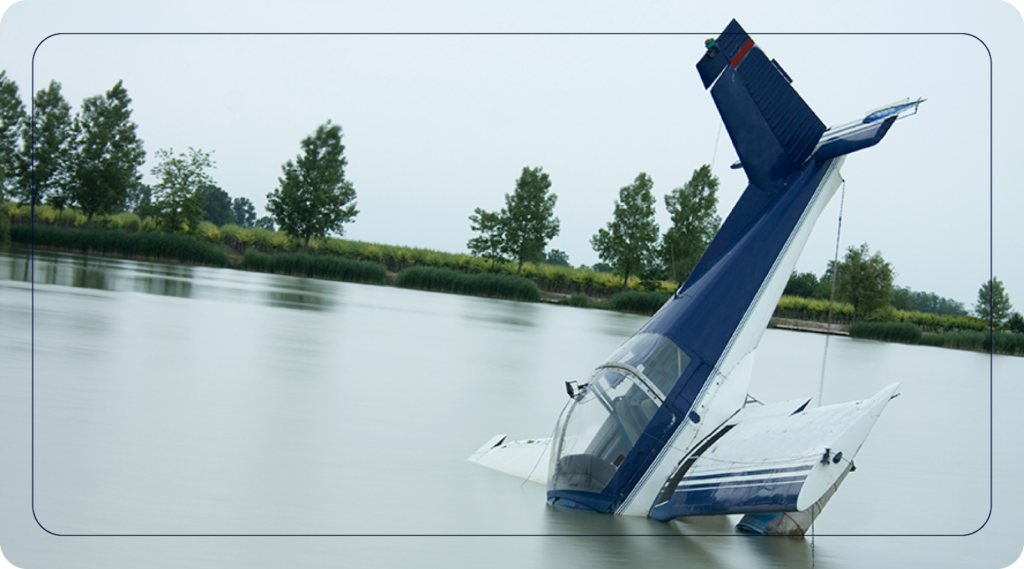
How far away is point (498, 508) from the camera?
296 inches

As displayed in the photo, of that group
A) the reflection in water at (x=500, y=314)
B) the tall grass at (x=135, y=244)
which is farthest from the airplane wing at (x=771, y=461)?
the tall grass at (x=135, y=244)

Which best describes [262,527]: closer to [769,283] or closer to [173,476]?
[173,476]

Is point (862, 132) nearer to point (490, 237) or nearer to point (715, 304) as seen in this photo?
point (715, 304)

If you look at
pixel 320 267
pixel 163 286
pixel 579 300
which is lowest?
pixel 579 300

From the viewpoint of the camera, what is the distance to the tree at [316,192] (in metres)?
43.9

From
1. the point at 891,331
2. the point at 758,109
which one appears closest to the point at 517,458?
the point at 758,109

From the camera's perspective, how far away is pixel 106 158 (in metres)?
17.4

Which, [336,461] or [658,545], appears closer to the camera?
[658,545]

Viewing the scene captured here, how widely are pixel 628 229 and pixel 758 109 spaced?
19424 millimetres

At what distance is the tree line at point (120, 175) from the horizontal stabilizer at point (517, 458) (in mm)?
5617

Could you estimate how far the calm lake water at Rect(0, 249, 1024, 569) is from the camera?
624 centimetres

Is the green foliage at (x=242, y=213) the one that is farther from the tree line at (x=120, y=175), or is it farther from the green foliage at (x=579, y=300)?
the green foliage at (x=579, y=300)

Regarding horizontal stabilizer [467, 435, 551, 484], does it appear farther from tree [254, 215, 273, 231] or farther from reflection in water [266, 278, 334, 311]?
tree [254, 215, 273, 231]

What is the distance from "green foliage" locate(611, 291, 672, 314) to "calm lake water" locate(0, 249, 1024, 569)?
168 inches
